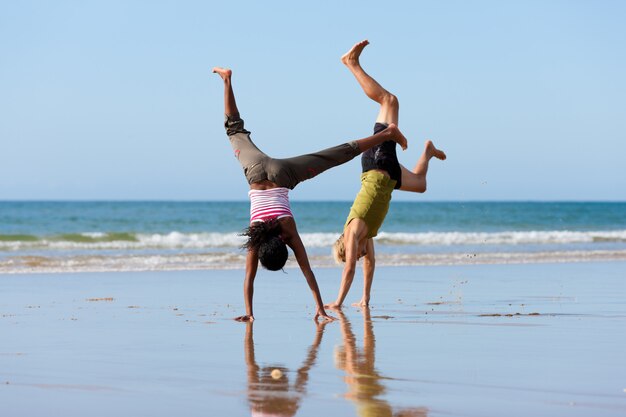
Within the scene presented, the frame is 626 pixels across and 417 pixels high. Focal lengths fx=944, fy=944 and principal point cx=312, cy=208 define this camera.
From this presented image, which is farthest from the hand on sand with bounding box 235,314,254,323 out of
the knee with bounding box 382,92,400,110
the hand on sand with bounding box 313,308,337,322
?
the knee with bounding box 382,92,400,110

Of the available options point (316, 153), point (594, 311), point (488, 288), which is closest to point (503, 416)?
point (316, 153)

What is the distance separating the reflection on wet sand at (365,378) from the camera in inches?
211

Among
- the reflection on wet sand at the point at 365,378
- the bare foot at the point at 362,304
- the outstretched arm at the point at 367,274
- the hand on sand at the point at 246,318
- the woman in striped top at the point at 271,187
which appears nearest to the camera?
the reflection on wet sand at the point at 365,378

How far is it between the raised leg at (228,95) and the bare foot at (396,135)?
5.42 ft

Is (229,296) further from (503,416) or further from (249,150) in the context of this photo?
Answer: (503,416)

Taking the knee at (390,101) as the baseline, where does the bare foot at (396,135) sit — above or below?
below

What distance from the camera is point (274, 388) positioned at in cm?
604

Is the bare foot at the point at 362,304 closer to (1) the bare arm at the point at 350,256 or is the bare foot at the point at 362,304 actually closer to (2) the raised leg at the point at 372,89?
(1) the bare arm at the point at 350,256

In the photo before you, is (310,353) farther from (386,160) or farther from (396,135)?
(386,160)

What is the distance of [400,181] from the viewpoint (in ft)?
37.0

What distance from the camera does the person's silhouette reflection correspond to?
546 centimetres

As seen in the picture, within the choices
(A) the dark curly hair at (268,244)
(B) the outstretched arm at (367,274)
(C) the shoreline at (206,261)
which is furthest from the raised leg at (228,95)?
(C) the shoreline at (206,261)

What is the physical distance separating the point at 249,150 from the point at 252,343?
8.00 feet

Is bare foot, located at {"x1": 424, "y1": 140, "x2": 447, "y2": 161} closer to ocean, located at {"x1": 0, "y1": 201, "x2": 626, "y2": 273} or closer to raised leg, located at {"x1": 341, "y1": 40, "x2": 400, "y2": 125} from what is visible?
raised leg, located at {"x1": 341, "y1": 40, "x2": 400, "y2": 125}
